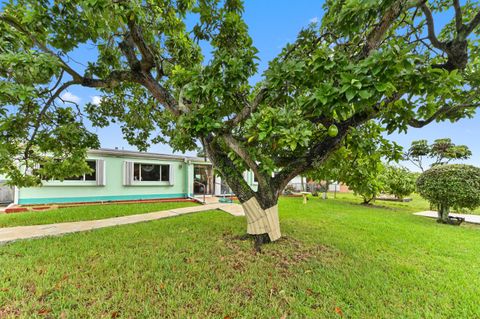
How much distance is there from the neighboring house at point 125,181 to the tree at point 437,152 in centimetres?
2139

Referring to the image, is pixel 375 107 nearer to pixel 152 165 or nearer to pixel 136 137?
pixel 136 137

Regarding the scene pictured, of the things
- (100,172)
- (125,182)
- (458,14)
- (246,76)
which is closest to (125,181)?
(125,182)

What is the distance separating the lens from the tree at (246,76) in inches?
93.4

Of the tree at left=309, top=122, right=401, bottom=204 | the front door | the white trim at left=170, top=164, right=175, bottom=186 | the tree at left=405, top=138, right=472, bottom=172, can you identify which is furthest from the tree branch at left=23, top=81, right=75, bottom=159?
the tree at left=405, top=138, right=472, bottom=172

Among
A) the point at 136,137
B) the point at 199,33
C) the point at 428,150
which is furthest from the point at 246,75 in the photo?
the point at 428,150

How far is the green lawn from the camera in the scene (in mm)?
2482

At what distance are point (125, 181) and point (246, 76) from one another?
1011cm

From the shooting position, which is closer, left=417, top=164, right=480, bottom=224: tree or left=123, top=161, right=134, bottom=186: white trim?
left=417, top=164, right=480, bottom=224: tree

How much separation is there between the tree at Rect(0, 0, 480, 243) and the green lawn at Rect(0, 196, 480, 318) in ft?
4.12

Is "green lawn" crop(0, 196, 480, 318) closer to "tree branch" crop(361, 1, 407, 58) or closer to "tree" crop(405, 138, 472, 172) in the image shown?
"tree branch" crop(361, 1, 407, 58)

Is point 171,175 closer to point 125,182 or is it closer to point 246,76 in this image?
point 125,182

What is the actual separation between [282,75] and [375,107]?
1556 mm

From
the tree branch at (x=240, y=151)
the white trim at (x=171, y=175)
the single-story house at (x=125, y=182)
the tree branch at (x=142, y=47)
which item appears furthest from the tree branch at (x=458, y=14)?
the white trim at (x=171, y=175)

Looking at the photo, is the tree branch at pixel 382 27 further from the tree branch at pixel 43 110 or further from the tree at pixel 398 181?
the tree at pixel 398 181
